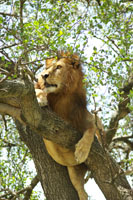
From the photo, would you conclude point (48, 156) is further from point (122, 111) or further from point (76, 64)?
point (122, 111)

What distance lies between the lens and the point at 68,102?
19.7 feet

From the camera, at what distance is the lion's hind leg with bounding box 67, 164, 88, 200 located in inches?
225

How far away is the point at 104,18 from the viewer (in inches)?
213

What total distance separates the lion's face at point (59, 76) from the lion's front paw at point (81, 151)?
1142 millimetres

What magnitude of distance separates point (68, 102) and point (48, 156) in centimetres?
108

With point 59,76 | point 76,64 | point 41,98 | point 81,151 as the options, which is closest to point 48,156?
point 81,151

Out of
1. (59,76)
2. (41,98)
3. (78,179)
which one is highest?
(59,76)

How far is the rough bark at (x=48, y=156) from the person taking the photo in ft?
14.5

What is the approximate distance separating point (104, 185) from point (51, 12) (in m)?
3.11

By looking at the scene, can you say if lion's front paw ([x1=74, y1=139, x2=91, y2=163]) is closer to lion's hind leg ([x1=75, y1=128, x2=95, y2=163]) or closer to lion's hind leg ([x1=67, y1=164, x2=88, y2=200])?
lion's hind leg ([x1=75, y1=128, x2=95, y2=163])

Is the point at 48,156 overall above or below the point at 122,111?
below

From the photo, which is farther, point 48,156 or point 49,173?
point 48,156

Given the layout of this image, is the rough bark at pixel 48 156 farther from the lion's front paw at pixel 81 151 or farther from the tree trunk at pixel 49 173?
the lion's front paw at pixel 81 151

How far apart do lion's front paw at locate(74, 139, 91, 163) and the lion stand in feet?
0.75
